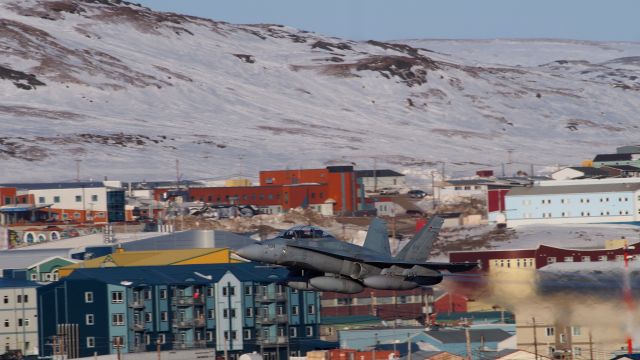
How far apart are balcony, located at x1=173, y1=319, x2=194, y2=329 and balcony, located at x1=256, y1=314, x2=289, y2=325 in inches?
→ 163

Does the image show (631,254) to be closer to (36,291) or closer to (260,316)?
(260,316)

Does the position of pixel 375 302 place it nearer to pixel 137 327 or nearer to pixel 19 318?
pixel 137 327

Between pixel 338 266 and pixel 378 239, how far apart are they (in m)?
8.06

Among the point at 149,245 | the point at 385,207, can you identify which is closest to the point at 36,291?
the point at 149,245

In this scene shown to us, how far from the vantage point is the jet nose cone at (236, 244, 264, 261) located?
54.5m

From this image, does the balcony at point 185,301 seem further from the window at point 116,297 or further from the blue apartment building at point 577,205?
the blue apartment building at point 577,205

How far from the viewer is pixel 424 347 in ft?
264

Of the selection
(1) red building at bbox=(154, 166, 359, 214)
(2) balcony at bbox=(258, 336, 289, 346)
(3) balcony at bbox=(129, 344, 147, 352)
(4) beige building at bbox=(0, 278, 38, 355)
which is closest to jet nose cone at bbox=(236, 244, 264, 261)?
(3) balcony at bbox=(129, 344, 147, 352)

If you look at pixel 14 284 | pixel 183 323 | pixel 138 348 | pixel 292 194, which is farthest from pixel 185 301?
pixel 292 194

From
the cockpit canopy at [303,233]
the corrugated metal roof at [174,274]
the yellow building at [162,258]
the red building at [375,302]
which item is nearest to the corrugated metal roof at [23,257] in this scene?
the yellow building at [162,258]

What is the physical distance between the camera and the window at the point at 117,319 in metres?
89.8

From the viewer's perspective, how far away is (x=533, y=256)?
382 ft

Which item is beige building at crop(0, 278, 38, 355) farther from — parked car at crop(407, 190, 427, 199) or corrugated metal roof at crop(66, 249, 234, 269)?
parked car at crop(407, 190, 427, 199)

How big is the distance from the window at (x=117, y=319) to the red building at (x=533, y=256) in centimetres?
3004
